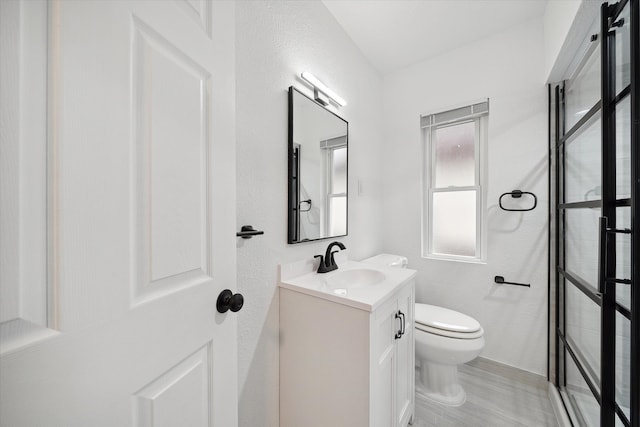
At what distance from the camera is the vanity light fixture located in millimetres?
1419

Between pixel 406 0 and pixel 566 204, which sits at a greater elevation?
pixel 406 0

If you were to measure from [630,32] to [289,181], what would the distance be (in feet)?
4.53

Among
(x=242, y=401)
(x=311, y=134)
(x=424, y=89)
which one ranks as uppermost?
(x=424, y=89)

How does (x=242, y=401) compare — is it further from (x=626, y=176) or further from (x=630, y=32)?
(x=630, y=32)

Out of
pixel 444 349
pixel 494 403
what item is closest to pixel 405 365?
pixel 444 349

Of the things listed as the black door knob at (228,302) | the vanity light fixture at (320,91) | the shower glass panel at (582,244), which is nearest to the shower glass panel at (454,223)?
the shower glass panel at (582,244)

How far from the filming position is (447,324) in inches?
63.7

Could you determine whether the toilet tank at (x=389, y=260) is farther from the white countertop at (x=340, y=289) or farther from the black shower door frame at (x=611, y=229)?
the black shower door frame at (x=611, y=229)

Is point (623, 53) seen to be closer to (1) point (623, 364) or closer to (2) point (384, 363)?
(1) point (623, 364)

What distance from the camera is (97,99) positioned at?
0.44 meters

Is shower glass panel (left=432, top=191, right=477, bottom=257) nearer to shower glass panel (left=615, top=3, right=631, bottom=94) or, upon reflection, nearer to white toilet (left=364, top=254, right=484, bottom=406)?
white toilet (left=364, top=254, right=484, bottom=406)

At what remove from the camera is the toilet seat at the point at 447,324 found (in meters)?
1.53

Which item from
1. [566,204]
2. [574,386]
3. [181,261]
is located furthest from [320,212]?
[574,386]

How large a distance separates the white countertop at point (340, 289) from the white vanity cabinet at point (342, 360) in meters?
0.01
